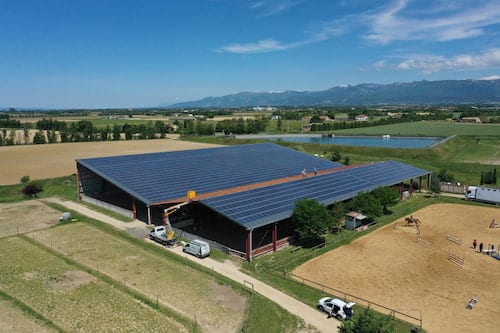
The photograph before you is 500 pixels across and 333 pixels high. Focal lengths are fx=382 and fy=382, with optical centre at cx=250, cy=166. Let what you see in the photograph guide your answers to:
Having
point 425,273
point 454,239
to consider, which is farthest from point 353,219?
point 425,273

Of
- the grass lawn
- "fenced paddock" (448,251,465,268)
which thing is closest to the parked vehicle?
the grass lawn

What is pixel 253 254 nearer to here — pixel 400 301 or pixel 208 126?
pixel 400 301

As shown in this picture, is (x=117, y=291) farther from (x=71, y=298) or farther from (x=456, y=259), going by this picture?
(x=456, y=259)

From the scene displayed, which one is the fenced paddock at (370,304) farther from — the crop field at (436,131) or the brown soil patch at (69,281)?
the crop field at (436,131)

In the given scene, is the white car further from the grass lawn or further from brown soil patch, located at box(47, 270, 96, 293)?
brown soil patch, located at box(47, 270, 96, 293)

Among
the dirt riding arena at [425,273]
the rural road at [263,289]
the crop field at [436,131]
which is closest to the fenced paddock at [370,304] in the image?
the dirt riding arena at [425,273]

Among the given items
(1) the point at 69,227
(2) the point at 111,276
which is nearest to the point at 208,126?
(1) the point at 69,227
